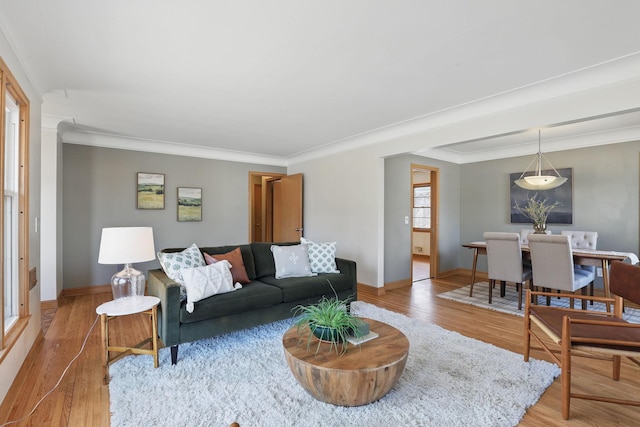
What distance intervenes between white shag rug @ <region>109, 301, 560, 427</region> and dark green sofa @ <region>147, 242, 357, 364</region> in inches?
8.4

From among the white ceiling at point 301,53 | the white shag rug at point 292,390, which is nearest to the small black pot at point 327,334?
the white shag rug at point 292,390

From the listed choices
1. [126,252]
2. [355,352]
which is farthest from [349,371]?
[126,252]

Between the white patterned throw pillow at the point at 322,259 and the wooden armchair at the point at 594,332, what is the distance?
1.93 m

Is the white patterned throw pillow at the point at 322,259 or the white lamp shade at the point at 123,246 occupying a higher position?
the white lamp shade at the point at 123,246

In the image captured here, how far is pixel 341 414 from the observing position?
1.82m

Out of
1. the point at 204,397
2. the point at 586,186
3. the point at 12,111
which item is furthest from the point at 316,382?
the point at 586,186

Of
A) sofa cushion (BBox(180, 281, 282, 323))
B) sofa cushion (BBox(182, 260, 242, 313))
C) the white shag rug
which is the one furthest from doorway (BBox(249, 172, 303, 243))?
the white shag rug

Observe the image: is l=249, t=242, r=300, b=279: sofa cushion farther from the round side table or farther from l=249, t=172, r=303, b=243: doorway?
l=249, t=172, r=303, b=243: doorway

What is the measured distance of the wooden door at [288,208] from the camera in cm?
601

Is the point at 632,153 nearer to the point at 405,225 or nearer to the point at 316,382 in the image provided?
the point at 405,225

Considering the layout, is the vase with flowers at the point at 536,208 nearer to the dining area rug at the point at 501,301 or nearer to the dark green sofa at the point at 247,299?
the dining area rug at the point at 501,301

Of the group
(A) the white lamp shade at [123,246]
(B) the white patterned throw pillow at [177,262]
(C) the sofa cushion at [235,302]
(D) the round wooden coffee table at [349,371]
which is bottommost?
(D) the round wooden coffee table at [349,371]

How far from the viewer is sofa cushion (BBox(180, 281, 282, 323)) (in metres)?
2.54

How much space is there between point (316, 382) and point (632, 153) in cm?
529
